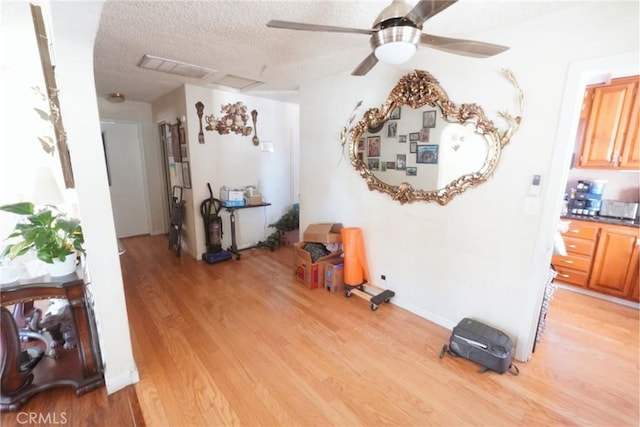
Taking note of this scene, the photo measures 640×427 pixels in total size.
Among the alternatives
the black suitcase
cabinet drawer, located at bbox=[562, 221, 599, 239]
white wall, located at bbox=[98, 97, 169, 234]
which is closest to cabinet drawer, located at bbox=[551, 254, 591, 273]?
cabinet drawer, located at bbox=[562, 221, 599, 239]

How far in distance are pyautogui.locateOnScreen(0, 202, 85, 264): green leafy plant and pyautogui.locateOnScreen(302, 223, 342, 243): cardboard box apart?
203cm

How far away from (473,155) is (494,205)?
410 millimetres

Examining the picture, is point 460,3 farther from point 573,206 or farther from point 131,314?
point 131,314

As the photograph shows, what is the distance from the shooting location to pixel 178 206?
406 cm

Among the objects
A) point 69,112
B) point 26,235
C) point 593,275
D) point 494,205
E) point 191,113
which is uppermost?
point 191,113

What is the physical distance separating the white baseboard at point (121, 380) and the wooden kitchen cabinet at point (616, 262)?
4.34 m

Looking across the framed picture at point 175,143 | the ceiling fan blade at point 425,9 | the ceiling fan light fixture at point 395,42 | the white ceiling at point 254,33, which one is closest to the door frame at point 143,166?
the framed picture at point 175,143

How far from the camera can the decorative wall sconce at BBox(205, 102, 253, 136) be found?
12.4ft

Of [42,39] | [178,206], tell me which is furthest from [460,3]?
[178,206]

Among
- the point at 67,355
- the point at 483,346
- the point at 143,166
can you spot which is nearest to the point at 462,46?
the point at 483,346

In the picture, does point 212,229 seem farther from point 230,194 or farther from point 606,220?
point 606,220

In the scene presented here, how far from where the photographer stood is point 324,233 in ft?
10.2

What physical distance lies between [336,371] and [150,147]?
15.7 ft

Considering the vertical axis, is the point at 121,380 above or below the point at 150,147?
below
